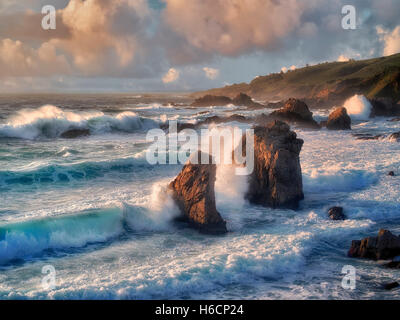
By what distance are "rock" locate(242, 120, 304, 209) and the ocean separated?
0.42 m

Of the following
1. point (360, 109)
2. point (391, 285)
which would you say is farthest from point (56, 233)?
point (360, 109)

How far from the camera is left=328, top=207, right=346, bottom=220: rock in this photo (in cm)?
1225

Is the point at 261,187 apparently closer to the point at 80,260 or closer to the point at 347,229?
the point at 347,229

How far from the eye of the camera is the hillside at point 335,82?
235ft

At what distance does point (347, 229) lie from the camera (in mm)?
11211

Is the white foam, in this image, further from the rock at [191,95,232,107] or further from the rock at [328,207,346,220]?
the rock at [191,95,232,107]

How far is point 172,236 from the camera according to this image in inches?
434

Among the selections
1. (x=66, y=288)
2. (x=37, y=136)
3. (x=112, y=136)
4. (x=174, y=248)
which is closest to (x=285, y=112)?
(x=112, y=136)

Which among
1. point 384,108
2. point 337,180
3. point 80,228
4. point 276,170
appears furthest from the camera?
point 384,108

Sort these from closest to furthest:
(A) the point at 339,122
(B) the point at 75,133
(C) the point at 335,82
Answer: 1. (B) the point at 75,133
2. (A) the point at 339,122
3. (C) the point at 335,82

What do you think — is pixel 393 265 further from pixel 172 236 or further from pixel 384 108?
pixel 384 108

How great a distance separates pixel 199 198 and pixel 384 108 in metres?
47.9

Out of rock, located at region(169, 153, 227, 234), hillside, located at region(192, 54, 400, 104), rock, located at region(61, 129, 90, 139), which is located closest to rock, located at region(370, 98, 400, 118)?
hillside, located at region(192, 54, 400, 104)

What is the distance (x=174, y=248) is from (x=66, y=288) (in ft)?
10.4
